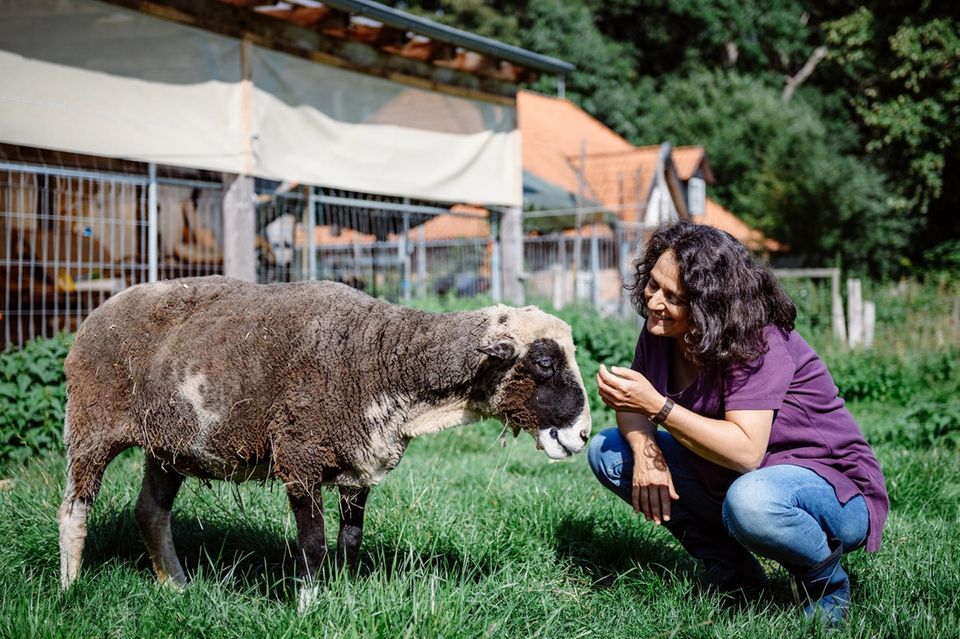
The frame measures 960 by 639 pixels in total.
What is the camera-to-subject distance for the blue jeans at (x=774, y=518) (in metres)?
3.28

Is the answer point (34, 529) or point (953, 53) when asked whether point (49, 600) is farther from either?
point (953, 53)

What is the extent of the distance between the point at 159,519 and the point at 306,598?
1170 millimetres

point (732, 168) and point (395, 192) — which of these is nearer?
point (395, 192)

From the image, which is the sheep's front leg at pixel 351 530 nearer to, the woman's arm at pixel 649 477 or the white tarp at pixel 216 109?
the woman's arm at pixel 649 477

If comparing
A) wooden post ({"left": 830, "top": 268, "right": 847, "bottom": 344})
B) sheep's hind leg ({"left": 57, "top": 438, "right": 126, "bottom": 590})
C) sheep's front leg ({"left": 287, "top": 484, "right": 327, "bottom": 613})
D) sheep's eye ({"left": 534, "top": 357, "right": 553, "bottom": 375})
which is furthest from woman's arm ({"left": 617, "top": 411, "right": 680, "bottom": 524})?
wooden post ({"left": 830, "top": 268, "right": 847, "bottom": 344})

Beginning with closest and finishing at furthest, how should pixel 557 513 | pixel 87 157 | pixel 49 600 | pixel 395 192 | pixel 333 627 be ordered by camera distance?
pixel 333 627 < pixel 49 600 < pixel 557 513 < pixel 87 157 < pixel 395 192

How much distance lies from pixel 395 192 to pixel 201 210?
231 cm

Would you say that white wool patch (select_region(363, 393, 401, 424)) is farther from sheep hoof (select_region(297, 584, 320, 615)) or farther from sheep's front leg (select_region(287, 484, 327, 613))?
sheep hoof (select_region(297, 584, 320, 615))

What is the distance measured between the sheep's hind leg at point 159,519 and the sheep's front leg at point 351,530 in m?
0.85

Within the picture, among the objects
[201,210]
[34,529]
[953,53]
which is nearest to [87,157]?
[201,210]

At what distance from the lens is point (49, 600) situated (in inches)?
131

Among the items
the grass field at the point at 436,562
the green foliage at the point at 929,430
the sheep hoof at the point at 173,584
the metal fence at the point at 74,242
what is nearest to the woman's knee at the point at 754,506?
the grass field at the point at 436,562

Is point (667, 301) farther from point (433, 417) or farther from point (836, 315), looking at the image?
point (836, 315)

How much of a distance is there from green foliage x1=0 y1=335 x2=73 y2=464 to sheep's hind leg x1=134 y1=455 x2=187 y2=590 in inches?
90.3
